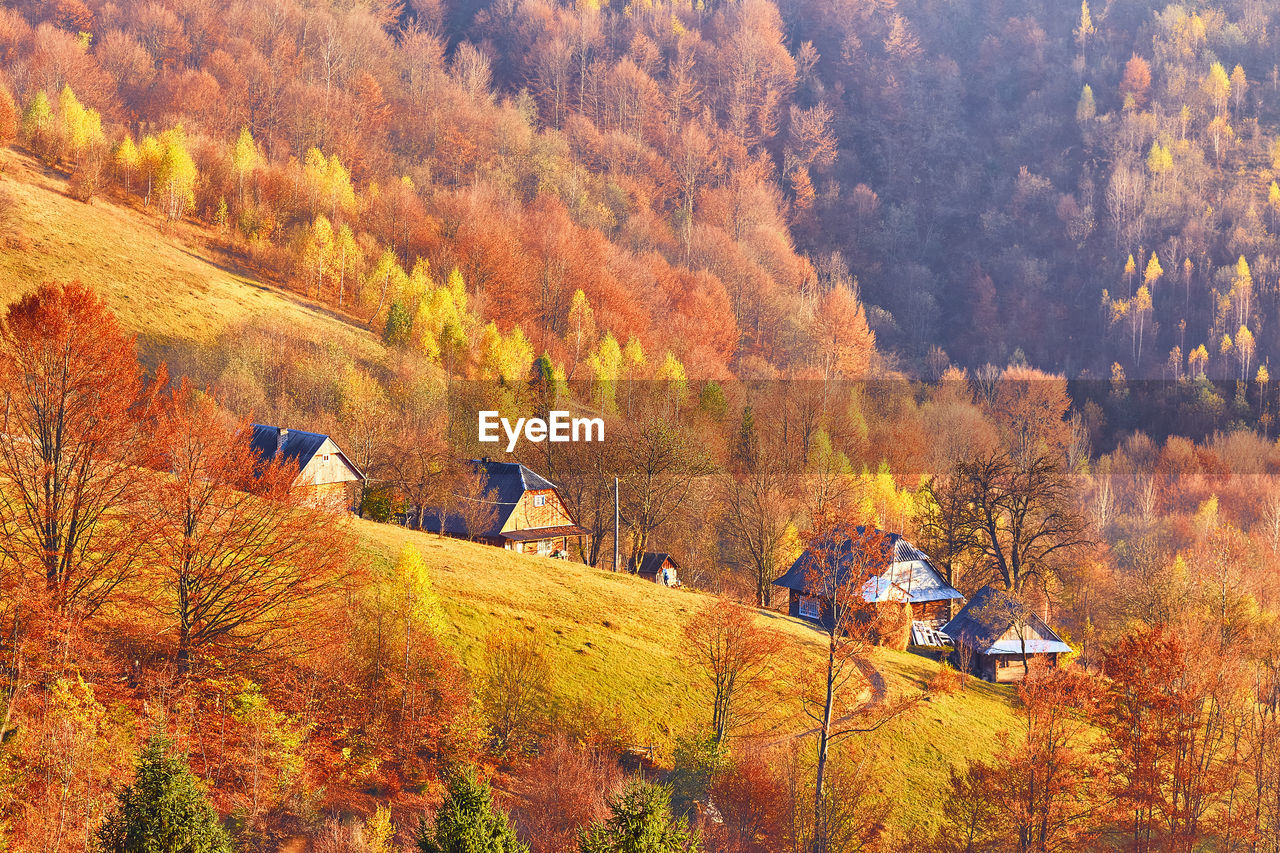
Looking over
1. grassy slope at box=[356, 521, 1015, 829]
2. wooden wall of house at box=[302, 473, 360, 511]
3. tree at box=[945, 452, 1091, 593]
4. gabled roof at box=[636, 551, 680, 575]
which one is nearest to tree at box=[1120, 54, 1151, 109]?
tree at box=[945, 452, 1091, 593]

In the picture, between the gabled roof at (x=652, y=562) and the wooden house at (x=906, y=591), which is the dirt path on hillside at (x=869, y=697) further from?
the gabled roof at (x=652, y=562)

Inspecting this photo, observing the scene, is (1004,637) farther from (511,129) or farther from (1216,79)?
(1216,79)

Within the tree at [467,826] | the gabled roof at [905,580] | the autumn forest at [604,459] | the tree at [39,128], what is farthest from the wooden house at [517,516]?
the tree at [39,128]

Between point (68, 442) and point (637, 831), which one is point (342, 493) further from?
point (637, 831)

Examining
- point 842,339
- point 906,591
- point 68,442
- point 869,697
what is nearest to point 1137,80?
point 842,339

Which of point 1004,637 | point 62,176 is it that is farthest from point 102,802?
point 62,176

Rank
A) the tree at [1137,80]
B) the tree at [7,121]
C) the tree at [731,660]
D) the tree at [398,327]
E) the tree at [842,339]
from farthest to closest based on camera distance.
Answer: the tree at [1137,80] < the tree at [842,339] < the tree at [398,327] < the tree at [7,121] < the tree at [731,660]
